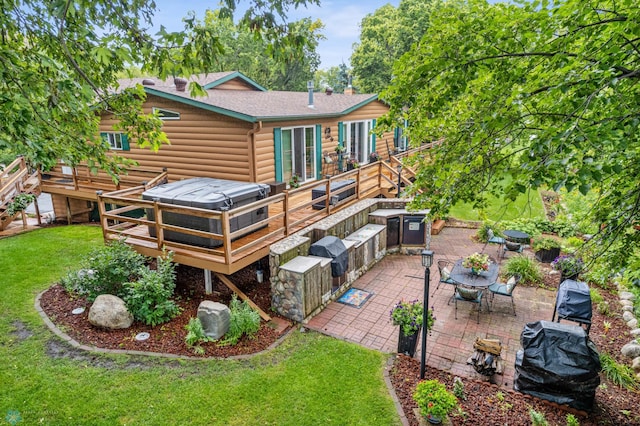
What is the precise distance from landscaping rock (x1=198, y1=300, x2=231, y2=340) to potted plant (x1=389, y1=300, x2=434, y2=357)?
282 cm

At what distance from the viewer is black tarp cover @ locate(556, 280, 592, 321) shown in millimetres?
6281

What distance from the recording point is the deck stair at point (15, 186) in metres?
13.1

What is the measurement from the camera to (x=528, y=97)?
11.7 ft

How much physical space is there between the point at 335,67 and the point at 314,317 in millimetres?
68325

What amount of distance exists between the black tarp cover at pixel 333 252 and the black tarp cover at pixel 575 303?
3.92m

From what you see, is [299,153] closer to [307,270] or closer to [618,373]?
[307,270]

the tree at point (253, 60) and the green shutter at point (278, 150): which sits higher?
the tree at point (253, 60)

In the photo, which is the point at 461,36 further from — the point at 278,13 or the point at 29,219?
the point at 29,219

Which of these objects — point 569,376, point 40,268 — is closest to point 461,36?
point 569,376

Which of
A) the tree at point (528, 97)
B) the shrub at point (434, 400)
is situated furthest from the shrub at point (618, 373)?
the shrub at point (434, 400)

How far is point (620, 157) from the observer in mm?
A: 3518

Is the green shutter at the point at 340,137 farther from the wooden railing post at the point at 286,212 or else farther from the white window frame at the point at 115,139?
the white window frame at the point at 115,139

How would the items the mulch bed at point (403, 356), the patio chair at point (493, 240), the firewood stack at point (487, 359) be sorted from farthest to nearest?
1. the patio chair at point (493, 240)
2. the firewood stack at point (487, 359)
3. the mulch bed at point (403, 356)

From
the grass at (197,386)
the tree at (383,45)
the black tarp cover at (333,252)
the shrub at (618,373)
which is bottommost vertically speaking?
the shrub at (618,373)
